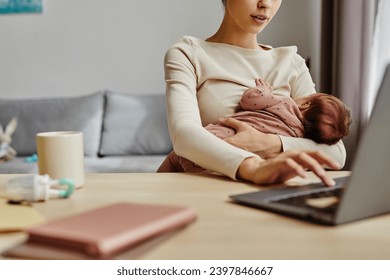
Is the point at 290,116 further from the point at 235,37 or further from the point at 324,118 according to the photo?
the point at 235,37

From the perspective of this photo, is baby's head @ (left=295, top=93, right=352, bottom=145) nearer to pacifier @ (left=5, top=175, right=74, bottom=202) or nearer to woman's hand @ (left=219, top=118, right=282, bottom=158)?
woman's hand @ (left=219, top=118, right=282, bottom=158)

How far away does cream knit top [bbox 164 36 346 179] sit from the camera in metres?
1.10

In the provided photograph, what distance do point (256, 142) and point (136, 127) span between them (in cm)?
210

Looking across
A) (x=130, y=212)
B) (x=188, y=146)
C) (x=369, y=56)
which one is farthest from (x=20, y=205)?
(x=369, y=56)

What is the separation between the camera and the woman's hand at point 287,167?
2.48ft

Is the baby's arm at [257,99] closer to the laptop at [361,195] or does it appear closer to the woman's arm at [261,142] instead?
the woman's arm at [261,142]

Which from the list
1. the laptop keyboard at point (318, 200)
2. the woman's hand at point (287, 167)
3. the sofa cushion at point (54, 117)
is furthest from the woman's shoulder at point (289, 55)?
the sofa cushion at point (54, 117)

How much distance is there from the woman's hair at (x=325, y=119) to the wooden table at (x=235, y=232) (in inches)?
18.8

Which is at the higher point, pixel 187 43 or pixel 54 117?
pixel 187 43

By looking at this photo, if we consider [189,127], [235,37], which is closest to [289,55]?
[235,37]

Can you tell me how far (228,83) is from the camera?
1.28 m

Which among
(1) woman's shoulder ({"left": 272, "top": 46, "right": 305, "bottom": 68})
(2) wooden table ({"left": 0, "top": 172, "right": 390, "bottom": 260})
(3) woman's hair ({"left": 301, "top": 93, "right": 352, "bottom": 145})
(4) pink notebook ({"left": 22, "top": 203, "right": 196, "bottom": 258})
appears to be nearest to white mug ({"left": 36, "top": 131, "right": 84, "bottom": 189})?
(2) wooden table ({"left": 0, "top": 172, "right": 390, "bottom": 260})

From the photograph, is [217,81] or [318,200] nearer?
[318,200]

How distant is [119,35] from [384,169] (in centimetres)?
308
